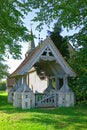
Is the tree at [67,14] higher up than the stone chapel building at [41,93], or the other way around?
the tree at [67,14]

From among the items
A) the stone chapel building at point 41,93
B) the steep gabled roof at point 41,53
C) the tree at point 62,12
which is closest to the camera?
the tree at point 62,12

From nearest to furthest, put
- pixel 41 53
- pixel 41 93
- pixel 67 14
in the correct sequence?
pixel 67 14, pixel 41 53, pixel 41 93

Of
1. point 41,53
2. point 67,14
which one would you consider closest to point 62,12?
point 67,14

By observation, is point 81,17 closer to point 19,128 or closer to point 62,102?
point 19,128

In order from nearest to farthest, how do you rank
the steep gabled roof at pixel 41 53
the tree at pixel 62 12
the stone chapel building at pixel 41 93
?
the tree at pixel 62 12 < the stone chapel building at pixel 41 93 < the steep gabled roof at pixel 41 53

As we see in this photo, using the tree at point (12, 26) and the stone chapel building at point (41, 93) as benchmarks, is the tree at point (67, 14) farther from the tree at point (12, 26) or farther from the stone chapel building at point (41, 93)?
the stone chapel building at point (41, 93)

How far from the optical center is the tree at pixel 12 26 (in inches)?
611

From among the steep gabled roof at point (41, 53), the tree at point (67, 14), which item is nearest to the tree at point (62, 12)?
the tree at point (67, 14)

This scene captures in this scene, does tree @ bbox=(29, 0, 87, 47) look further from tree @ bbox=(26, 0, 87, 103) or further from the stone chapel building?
the stone chapel building

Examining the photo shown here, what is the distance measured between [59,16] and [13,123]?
19.2 ft

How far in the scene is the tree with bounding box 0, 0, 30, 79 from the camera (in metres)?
15.5

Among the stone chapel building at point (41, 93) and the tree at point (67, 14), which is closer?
the tree at point (67, 14)

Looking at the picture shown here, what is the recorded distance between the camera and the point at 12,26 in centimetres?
1638

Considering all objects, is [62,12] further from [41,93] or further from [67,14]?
[41,93]
